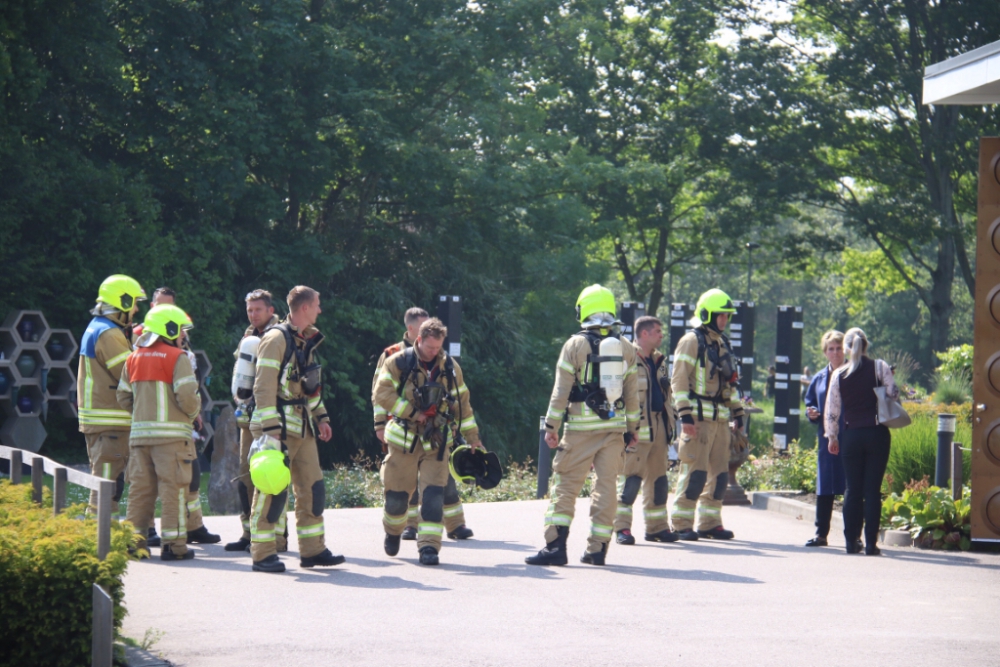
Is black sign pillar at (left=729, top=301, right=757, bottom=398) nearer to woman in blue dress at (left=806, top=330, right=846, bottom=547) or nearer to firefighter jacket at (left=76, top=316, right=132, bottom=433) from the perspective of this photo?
woman in blue dress at (left=806, top=330, right=846, bottom=547)

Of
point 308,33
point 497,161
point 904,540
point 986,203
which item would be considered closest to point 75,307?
point 308,33

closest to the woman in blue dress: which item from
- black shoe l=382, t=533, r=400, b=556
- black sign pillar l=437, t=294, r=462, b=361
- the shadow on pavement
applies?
black shoe l=382, t=533, r=400, b=556

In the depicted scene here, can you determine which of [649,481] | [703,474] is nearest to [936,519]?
[703,474]

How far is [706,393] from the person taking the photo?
11102 millimetres

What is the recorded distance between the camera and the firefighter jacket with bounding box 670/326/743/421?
11.1 meters

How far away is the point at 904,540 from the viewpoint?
36.9 ft

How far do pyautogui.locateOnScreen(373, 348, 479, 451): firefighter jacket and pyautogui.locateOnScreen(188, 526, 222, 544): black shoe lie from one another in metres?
2.00

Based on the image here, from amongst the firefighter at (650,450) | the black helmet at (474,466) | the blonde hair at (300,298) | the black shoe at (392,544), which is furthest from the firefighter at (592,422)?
the blonde hair at (300,298)

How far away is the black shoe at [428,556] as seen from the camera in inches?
375

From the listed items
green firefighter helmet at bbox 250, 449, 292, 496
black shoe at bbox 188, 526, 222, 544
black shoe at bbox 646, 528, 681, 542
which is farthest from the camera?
black shoe at bbox 646, 528, 681, 542

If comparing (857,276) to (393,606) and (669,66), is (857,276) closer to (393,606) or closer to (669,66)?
(669,66)

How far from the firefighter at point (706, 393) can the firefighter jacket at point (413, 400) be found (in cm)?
222

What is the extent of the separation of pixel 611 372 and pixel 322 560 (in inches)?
104

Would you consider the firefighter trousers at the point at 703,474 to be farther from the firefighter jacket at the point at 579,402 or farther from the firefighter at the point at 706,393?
the firefighter jacket at the point at 579,402
